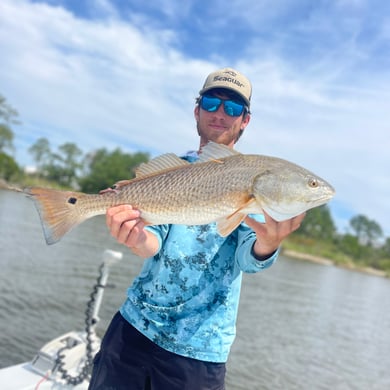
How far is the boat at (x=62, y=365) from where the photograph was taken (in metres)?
4.36

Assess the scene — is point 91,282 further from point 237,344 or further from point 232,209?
point 232,209

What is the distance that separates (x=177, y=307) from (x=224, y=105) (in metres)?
1.55

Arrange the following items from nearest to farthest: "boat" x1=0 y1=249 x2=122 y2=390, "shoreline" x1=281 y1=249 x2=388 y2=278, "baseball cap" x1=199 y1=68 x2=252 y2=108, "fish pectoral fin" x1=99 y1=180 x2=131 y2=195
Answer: "fish pectoral fin" x1=99 y1=180 x2=131 y2=195
"baseball cap" x1=199 y1=68 x2=252 y2=108
"boat" x1=0 y1=249 x2=122 y2=390
"shoreline" x1=281 y1=249 x2=388 y2=278

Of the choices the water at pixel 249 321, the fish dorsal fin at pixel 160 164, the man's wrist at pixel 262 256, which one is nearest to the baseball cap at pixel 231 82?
the fish dorsal fin at pixel 160 164

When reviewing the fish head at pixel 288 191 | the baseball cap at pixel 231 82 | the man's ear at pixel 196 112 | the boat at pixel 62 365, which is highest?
the baseball cap at pixel 231 82

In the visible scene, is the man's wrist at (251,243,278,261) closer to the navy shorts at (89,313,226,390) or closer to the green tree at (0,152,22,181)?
the navy shorts at (89,313,226,390)

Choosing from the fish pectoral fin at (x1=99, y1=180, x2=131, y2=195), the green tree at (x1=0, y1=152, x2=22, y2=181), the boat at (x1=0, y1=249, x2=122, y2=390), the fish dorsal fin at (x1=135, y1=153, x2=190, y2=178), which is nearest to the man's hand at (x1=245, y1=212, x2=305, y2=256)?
the fish dorsal fin at (x1=135, y1=153, x2=190, y2=178)

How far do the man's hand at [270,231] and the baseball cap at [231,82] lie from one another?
112cm

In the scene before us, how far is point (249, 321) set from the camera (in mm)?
15633

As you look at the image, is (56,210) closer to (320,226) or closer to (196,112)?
(196,112)

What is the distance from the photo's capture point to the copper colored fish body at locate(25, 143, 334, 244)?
237 centimetres

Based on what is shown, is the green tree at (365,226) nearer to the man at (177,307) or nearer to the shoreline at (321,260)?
the shoreline at (321,260)

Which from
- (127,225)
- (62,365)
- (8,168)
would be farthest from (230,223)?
(8,168)

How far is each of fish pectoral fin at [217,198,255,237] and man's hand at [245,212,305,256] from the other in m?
0.08
